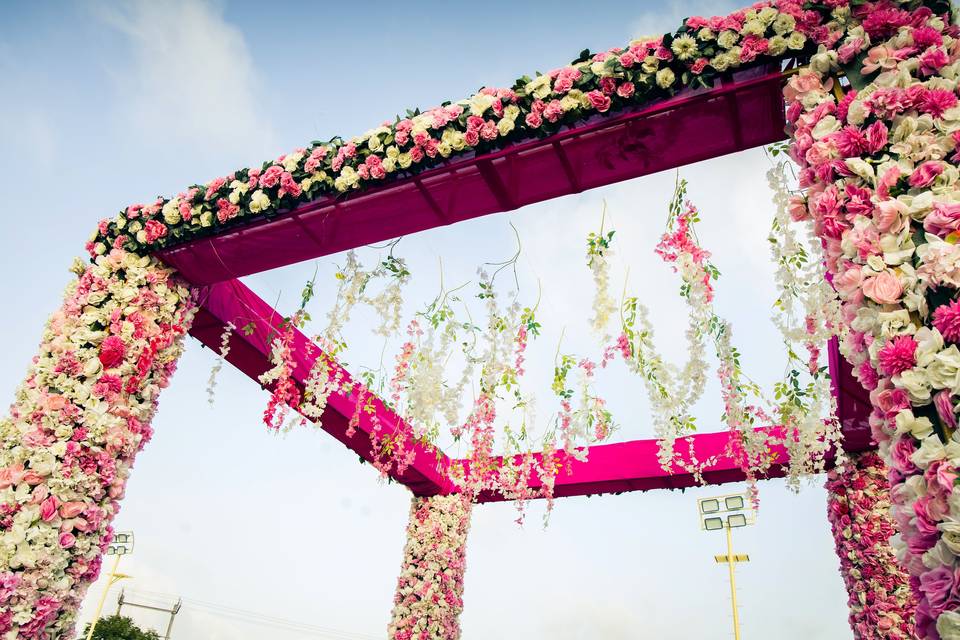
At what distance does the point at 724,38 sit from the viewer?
8.32 ft

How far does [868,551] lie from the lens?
499 cm

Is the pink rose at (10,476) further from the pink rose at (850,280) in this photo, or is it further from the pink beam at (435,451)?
the pink rose at (850,280)

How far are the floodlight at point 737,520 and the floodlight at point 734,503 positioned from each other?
11cm

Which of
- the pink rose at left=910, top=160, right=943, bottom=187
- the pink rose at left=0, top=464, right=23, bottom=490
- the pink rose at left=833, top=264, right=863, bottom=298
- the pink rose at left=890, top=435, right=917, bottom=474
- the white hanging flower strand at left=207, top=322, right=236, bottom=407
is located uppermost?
the white hanging flower strand at left=207, top=322, right=236, bottom=407

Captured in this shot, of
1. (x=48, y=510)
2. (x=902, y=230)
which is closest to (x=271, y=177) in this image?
(x=48, y=510)

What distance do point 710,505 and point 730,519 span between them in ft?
1.01

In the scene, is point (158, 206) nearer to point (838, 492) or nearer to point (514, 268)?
point (514, 268)

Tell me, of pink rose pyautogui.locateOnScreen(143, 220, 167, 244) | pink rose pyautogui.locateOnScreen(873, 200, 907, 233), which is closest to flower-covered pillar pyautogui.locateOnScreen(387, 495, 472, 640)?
pink rose pyautogui.locateOnScreen(143, 220, 167, 244)

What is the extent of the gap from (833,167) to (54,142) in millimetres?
4640

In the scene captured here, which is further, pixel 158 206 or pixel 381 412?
pixel 381 412

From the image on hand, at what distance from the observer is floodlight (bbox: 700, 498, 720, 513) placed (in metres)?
7.93

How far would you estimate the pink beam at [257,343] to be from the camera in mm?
4434

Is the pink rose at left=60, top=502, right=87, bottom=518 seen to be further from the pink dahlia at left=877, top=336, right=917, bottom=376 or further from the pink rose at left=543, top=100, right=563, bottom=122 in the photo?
the pink dahlia at left=877, top=336, right=917, bottom=376


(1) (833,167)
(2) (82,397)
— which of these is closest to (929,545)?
(1) (833,167)
